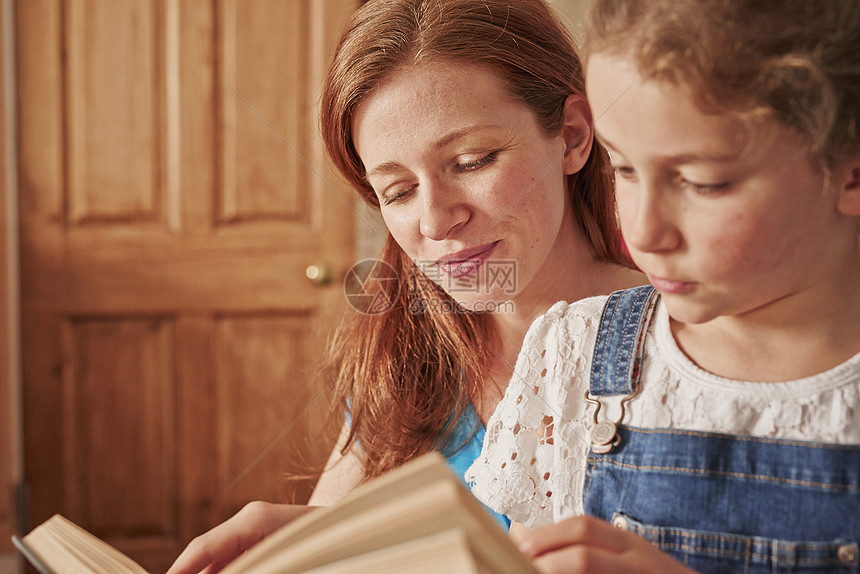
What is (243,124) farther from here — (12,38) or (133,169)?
(12,38)

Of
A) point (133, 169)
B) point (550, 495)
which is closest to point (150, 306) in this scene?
point (133, 169)

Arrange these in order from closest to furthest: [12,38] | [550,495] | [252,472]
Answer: [550,495] < [12,38] < [252,472]

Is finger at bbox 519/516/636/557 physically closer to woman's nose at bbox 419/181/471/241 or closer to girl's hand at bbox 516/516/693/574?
girl's hand at bbox 516/516/693/574

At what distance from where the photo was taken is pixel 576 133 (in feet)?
2.77

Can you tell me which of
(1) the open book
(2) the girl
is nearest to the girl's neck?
(2) the girl

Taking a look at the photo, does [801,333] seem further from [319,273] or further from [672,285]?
[319,273]

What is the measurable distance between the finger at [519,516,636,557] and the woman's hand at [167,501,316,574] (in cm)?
29

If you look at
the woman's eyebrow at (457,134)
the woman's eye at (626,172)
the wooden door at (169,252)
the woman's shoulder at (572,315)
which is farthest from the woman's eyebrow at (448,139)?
the wooden door at (169,252)

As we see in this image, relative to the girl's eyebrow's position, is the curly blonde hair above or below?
above

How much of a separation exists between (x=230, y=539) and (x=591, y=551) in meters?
0.33

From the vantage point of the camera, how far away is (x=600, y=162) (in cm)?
91

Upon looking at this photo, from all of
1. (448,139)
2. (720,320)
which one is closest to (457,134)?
(448,139)

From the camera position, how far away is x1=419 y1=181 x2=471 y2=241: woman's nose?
0.78 m

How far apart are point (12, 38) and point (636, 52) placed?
87.4 inches
